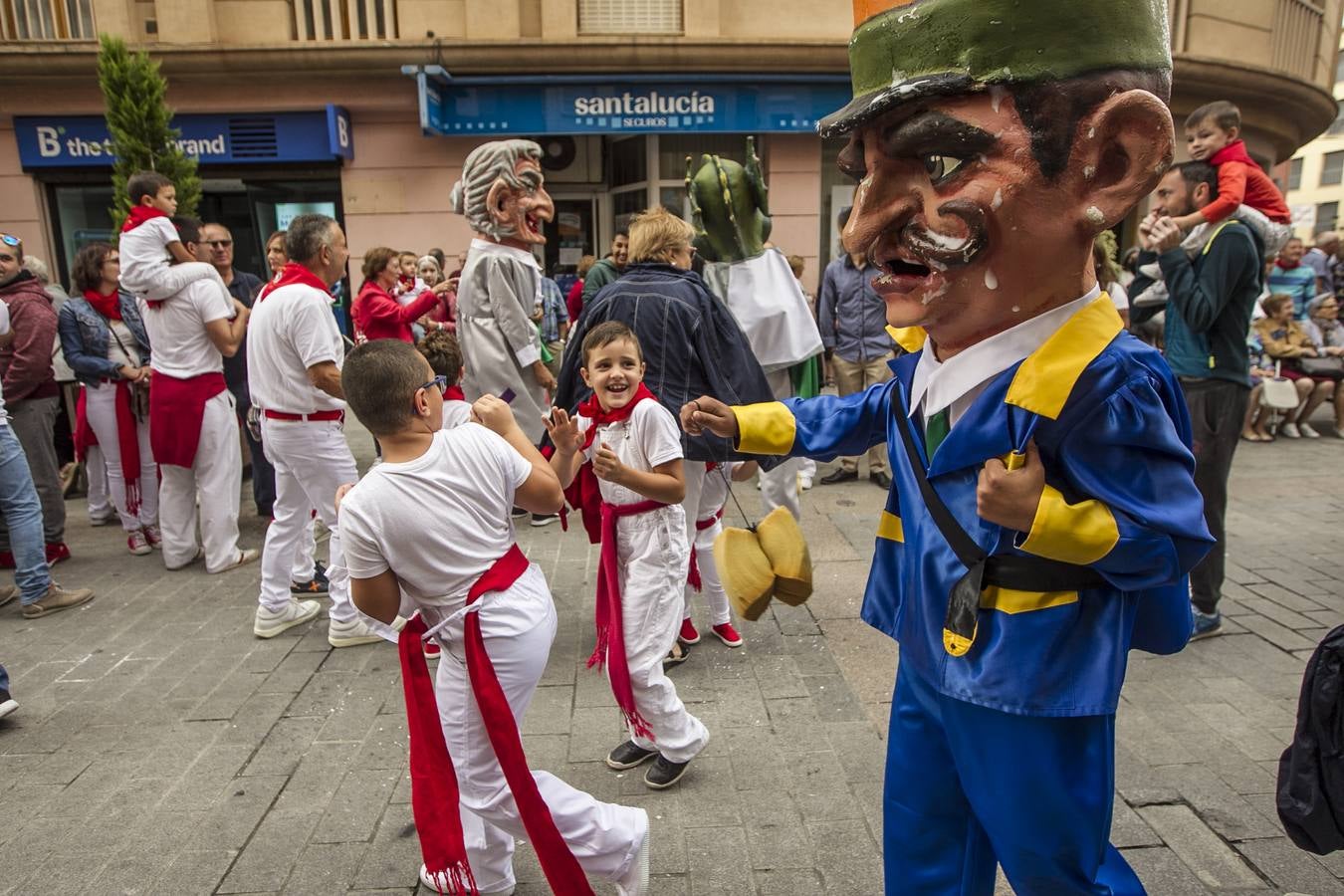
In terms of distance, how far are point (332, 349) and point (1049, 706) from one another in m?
3.50

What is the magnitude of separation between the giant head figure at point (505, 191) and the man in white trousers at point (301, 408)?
707 millimetres

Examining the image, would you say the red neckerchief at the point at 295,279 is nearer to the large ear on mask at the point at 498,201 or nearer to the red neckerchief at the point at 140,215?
the large ear on mask at the point at 498,201

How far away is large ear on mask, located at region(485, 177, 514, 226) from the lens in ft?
14.4

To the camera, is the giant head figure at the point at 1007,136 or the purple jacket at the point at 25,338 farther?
the purple jacket at the point at 25,338

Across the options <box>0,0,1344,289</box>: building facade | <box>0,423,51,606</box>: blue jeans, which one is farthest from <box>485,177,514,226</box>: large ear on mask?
<box>0,0,1344,289</box>: building facade

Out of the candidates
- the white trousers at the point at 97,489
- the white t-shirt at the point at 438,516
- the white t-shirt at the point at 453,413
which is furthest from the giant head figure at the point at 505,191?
the white trousers at the point at 97,489

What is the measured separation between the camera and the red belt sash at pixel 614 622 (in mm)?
2814

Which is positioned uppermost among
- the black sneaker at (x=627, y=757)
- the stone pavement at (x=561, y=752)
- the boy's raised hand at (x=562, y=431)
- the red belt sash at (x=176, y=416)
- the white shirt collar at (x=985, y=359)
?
the white shirt collar at (x=985, y=359)

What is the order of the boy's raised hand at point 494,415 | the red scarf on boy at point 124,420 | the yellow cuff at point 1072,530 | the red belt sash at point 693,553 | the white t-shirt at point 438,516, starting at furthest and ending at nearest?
the red scarf on boy at point 124,420 → the red belt sash at point 693,553 → the boy's raised hand at point 494,415 → the white t-shirt at point 438,516 → the yellow cuff at point 1072,530

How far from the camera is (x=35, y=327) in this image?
519 cm

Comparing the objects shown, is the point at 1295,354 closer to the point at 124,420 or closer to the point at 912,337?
the point at 912,337

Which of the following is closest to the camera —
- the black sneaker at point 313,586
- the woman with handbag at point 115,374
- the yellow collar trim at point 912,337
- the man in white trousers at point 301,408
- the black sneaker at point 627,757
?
the yellow collar trim at point 912,337

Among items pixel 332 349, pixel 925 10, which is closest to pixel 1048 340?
pixel 925 10

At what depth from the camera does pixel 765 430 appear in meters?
2.01
